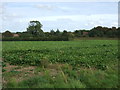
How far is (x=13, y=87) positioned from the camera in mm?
5070

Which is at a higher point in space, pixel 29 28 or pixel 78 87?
pixel 29 28

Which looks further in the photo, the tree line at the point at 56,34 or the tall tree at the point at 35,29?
the tall tree at the point at 35,29

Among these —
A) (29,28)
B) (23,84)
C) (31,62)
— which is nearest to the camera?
(23,84)

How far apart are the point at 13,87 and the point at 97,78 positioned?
2411 mm

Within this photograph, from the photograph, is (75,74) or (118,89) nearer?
(118,89)

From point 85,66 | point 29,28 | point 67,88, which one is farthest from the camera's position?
point 29,28

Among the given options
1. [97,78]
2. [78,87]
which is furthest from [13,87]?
[97,78]

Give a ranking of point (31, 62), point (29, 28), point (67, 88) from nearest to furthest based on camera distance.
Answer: point (67, 88) → point (31, 62) → point (29, 28)

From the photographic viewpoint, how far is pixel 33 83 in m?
5.35

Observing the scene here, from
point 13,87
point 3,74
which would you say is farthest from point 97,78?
point 3,74

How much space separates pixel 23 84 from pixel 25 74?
116 centimetres

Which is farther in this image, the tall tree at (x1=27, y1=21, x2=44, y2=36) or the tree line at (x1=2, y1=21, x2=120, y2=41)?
the tall tree at (x1=27, y1=21, x2=44, y2=36)

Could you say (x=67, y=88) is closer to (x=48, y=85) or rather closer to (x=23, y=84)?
(x=48, y=85)

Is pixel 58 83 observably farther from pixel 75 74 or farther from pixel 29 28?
pixel 29 28
